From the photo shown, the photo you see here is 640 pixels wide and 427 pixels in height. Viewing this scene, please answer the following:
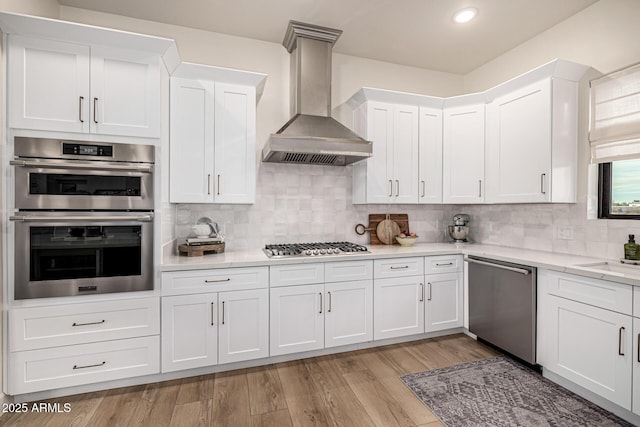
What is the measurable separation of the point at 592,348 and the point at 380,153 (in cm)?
219

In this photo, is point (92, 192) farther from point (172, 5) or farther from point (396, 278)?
point (396, 278)

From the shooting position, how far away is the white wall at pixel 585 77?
7.70ft

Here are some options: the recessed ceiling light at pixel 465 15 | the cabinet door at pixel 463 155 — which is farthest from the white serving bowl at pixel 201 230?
the recessed ceiling light at pixel 465 15

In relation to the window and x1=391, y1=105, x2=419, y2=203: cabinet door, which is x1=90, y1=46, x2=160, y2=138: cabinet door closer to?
x1=391, y1=105, x2=419, y2=203: cabinet door

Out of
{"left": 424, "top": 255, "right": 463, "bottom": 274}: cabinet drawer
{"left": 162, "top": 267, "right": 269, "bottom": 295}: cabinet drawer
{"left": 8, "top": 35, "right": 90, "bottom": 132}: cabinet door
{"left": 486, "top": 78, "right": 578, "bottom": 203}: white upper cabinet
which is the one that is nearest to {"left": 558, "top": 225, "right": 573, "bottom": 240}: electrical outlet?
{"left": 486, "top": 78, "right": 578, "bottom": 203}: white upper cabinet

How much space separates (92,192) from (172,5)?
1.65m

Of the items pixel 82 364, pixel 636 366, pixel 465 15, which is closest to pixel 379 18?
pixel 465 15

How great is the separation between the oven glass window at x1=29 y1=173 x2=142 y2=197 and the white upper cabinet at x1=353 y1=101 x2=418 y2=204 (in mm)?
2004

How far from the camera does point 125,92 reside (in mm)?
2131

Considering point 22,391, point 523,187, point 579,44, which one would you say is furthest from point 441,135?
point 22,391

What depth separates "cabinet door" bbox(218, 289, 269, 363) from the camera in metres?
2.36

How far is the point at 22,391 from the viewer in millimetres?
1961

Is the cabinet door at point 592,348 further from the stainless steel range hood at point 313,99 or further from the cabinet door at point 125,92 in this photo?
the cabinet door at point 125,92

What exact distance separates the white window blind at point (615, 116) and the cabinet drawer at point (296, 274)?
2402 millimetres
